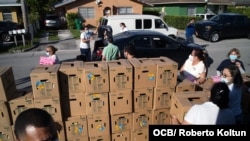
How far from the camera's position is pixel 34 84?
3768mm

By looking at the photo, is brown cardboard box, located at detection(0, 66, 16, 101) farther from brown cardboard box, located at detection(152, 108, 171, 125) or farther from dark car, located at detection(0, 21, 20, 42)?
dark car, located at detection(0, 21, 20, 42)

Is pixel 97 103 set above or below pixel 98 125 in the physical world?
above

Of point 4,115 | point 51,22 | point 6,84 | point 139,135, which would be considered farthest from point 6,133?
point 51,22

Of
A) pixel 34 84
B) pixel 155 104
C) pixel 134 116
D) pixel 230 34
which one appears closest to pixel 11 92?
pixel 34 84

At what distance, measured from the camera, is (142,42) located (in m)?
8.35

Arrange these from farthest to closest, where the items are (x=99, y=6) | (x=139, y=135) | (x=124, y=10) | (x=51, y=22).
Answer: (x=124, y=10) < (x=99, y=6) < (x=51, y=22) < (x=139, y=135)

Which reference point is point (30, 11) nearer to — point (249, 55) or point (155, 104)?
point (249, 55)

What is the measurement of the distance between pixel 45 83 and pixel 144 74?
1788 mm

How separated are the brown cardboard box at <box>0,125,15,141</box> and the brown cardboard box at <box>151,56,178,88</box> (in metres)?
2.80

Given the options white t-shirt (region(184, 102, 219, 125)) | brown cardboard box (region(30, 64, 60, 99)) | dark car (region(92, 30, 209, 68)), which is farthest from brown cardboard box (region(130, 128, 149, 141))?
dark car (region(92, 30, 209, 68))

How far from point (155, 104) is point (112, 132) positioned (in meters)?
1.02

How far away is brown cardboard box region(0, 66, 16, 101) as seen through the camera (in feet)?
12.0

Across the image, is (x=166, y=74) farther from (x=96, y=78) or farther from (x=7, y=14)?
(x=7, y=14)

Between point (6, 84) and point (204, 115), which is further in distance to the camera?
point (6, 84)
